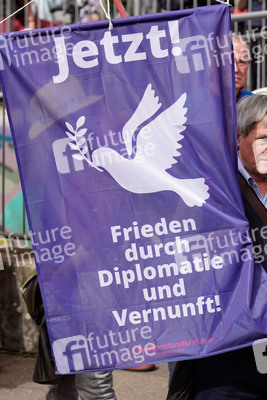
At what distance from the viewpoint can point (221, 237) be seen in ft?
9.30

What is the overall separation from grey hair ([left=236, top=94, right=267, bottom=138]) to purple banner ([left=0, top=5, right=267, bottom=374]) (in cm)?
12

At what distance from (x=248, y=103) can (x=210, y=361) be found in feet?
3.34

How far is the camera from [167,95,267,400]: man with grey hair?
2.79m

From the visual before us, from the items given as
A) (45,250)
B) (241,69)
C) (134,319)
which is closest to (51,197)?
(45,250)

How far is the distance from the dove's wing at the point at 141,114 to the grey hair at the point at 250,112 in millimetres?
363

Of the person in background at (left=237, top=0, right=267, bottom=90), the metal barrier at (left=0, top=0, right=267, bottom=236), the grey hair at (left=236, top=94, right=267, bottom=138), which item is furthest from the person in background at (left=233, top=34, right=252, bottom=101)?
the grey hair at (left=236, top=94, right=267, bottom=138)

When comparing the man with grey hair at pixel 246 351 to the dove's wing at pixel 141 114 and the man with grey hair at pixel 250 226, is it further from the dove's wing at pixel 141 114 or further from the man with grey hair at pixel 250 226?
the dove's wing at pixel 141 114

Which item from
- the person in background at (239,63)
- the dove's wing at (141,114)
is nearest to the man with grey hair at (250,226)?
the dove's wing at (141,114)

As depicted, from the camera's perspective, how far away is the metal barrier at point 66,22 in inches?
240

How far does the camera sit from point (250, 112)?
2.96 meters

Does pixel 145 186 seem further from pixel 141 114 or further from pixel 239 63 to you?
pixel 239 63

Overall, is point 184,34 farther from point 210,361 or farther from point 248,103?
point 210,361

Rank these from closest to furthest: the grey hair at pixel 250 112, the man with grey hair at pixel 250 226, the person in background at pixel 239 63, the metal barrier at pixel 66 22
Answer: the man with grey hair at pixel 250 226
the grey hair at pixel 250 112
the person in background at pixel 239 63
the metal barrier at pixel 66 22

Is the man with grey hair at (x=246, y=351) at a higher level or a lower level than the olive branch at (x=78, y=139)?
lower
